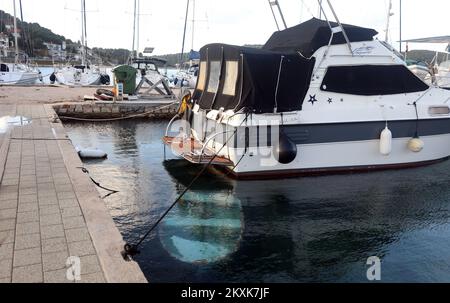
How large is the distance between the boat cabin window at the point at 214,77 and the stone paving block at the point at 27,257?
6.30 metres

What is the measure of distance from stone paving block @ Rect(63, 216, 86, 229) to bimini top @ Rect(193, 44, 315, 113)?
4574 millimetres

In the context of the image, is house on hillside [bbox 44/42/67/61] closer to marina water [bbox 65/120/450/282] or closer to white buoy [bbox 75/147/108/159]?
white buoy [bbox 75/147/108/159]

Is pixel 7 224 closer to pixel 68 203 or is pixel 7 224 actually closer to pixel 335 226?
pixel 68 203

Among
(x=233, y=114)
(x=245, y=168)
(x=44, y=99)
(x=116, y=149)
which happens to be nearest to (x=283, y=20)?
(x=233, y=114)

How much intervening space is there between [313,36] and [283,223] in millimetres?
4539

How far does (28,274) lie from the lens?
142 inches

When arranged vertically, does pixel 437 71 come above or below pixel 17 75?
above

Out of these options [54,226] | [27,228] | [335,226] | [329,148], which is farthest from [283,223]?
[27,228]

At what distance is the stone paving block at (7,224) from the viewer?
14.9ft

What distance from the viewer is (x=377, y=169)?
9.76 m

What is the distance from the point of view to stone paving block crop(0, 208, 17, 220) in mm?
4832

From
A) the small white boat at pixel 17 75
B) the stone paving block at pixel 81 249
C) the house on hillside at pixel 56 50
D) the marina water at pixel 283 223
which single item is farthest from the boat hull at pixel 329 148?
the house on hillside at pixel 56 50

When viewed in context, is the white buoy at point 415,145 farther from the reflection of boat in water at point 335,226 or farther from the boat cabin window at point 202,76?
the boat cabin window at point 202,76

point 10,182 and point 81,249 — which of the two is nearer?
point 81,249
